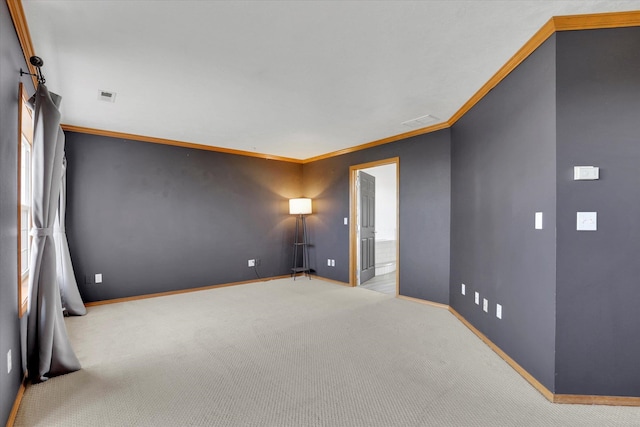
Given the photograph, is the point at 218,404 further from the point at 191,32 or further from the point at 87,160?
the point at 87,160

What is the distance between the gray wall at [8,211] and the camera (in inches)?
63.4

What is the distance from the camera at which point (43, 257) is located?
2.16 metres

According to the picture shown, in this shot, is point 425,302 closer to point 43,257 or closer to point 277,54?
point 277,54

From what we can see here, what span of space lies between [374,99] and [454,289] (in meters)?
2.43

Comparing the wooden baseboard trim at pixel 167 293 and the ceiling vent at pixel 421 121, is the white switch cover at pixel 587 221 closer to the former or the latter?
the ceiling vent at pixel 421 121

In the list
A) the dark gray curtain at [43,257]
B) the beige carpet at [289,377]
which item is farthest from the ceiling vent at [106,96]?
the beige carpet at [289,377]

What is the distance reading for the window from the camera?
2.02 metres

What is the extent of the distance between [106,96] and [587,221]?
4.14 m

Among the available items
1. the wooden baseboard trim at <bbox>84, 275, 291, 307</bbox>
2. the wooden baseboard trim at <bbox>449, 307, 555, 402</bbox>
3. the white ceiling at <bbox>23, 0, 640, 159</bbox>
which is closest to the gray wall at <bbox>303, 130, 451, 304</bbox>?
the white ceiling at <bbox>23, 0, 640, 159</bbox>

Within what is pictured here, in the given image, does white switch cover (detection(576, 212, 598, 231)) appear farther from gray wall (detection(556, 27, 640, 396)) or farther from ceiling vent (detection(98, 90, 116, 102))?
ceiling vent (detection(98, 90, 116, 102))

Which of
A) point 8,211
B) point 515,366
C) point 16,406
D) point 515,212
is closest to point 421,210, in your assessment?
point 515,212

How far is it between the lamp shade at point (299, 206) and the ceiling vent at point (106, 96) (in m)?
3.25

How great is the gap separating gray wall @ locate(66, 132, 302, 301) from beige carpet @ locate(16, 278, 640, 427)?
0.85m

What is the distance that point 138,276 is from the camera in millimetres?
4391
